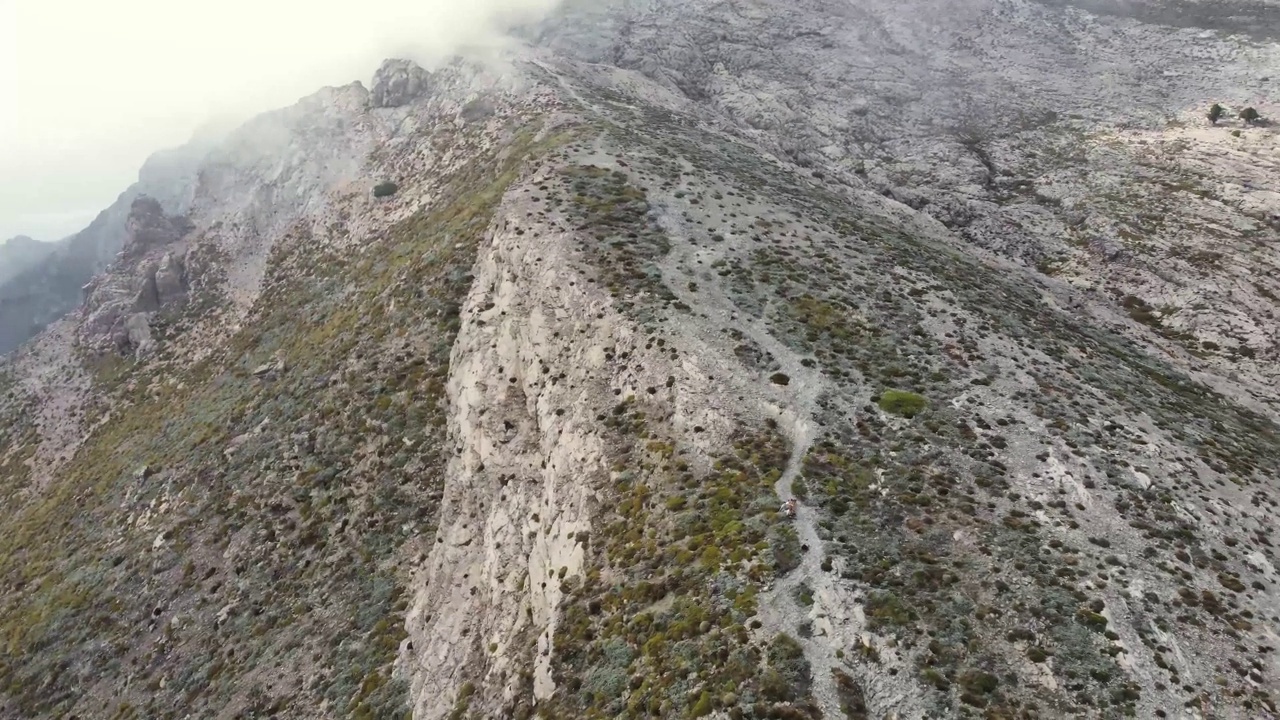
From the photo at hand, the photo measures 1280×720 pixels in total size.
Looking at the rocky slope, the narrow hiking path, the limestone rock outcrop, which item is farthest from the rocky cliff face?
the narrow hiking path

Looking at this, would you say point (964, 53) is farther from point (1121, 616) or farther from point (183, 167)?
point (183, 167)

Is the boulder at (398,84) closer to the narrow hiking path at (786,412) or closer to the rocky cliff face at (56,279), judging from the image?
the narrow hiking path at (786,412)

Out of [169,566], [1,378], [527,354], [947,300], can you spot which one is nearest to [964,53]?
[947,300]

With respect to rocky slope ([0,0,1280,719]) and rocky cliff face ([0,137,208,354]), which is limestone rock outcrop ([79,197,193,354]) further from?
rocky cliff face ([0,137,208,354])

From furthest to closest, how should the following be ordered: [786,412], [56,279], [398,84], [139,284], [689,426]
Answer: [56,279], [398,84], [139,284], [786,412], [689,426]

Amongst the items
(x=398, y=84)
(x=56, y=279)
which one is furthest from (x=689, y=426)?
(x=56, y=279)

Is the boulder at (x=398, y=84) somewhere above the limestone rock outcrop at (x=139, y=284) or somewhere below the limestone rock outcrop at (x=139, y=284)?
above

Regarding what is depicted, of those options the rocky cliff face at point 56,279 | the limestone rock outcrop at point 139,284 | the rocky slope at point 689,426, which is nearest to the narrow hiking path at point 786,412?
the rocky slope at point 689,426

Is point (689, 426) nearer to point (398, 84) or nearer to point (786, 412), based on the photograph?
point (786, 412)
